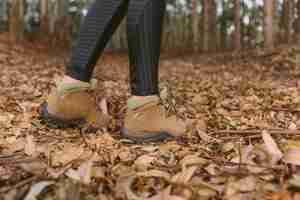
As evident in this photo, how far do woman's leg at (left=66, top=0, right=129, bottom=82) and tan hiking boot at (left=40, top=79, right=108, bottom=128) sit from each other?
7 centimetres

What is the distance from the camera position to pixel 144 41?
173 centimetres

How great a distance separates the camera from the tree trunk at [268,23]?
8586 mm

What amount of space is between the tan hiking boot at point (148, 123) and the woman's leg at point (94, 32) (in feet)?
0.94

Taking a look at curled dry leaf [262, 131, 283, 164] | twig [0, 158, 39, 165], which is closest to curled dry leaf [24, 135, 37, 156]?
twig [0, 158, 39, 165]

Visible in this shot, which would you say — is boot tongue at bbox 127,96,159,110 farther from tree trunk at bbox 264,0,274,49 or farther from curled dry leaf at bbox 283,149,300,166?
tree trunk at bbox 264,0,274,49

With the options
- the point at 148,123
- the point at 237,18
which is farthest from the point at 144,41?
the point at 237,18

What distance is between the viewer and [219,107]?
2791mm

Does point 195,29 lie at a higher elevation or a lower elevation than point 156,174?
higher

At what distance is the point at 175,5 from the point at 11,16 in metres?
15.2

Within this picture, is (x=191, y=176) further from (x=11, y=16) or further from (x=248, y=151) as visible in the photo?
(x=11, y=16)

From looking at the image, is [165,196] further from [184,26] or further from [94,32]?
[184,26]

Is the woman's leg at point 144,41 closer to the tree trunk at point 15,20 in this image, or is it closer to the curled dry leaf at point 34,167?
the curled dry leaf at point 34,167

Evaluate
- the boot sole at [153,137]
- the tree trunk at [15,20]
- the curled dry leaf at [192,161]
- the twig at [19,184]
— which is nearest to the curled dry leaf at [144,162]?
the curled dry leaf at [192,161]

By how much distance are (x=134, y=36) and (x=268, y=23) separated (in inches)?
305
